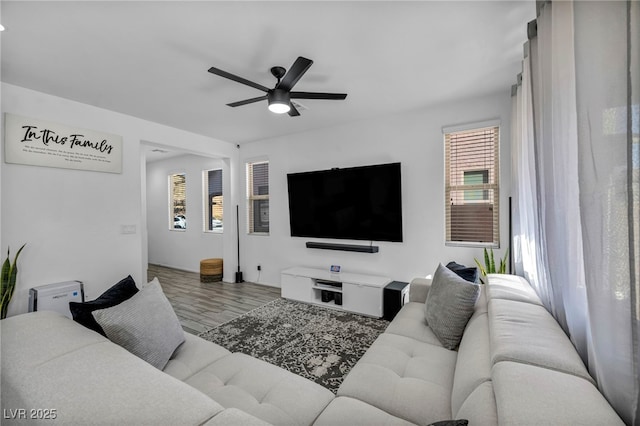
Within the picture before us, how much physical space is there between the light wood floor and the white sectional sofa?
1828 millimetres

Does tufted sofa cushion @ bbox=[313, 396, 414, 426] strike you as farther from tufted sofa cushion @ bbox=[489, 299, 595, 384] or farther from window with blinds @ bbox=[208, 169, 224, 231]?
window with blinds @ bbox=[208, 169, 224, 231]

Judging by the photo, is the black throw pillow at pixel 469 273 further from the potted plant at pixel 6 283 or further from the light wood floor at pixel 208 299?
the potted plant at pixel 6 283

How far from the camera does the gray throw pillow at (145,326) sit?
1.39 m

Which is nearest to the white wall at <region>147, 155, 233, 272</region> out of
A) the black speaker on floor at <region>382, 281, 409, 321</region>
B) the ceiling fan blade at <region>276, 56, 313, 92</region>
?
the black speaker on floor at <region>382, 281, 409, 321</region>

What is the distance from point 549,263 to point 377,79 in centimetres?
217

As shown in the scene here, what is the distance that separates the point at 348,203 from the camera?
3.97m

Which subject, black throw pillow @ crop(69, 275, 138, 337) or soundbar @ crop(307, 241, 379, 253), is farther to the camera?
soundbar @ crop(307, 241, 379, 253)

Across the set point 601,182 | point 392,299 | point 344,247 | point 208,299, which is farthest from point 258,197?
point 601,182

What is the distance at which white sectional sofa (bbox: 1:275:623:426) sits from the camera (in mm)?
782

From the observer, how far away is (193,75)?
263cm

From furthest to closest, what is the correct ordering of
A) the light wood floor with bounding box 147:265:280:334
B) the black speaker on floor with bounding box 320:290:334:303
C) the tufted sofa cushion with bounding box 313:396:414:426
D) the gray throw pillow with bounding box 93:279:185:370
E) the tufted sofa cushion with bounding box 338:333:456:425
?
1. the black speaker on floor with bounding box 320:290:334:303
2. the light wood floor with bounding box 147:265:280:334
3. the gray throw pillow with bounding box 93:279:185:370
4. the tufted sofa cushion with bounding box 338:333:456:425
5. the tufted sofa cushion with bounding box 313:396:414:426

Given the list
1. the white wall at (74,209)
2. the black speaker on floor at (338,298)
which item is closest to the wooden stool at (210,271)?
the white wall at (74,209)

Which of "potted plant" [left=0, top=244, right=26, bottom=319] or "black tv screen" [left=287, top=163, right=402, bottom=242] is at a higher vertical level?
"black tv screen" [left=287, top=163, right=402, bottom=242]

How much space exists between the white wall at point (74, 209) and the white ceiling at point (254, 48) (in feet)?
0.80
